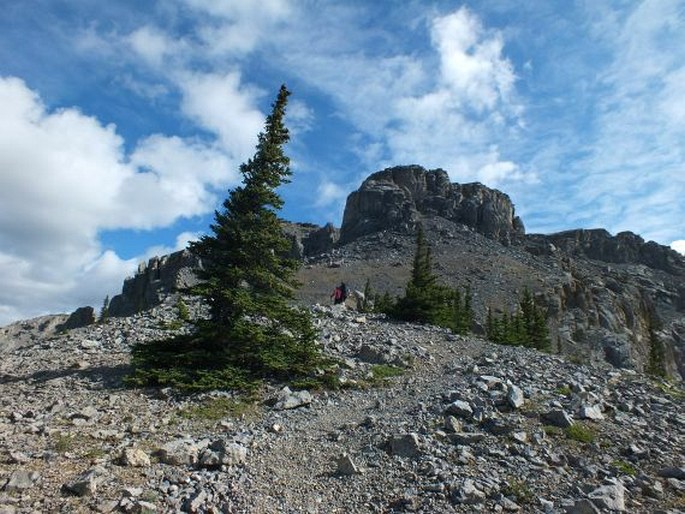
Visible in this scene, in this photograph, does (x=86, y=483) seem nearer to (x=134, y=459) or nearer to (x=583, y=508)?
(x=134, y=459)

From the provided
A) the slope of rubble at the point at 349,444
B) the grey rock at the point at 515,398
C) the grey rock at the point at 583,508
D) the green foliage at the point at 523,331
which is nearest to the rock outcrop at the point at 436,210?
the green foliage at the point at 523,331

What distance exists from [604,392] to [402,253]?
134 m

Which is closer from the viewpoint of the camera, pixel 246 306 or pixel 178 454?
pixel 178 454

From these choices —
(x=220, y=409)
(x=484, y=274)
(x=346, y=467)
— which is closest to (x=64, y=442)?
(x=220, y=409)

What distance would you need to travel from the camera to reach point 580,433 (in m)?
13.2

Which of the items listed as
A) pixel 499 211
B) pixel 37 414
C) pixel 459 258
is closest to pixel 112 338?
pixel 37 414

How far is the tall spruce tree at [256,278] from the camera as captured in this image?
62.7 feet

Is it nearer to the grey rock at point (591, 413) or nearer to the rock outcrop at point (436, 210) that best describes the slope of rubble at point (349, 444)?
the grey rock at point (591, 413)

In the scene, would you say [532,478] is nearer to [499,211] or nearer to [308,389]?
[308,389]

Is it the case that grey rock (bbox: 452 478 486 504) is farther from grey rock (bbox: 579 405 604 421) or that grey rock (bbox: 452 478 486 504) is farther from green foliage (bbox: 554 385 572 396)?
green foliage (bbox: 554 385 572 396)

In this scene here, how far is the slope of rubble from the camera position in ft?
32.2

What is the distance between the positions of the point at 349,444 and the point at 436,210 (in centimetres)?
18180

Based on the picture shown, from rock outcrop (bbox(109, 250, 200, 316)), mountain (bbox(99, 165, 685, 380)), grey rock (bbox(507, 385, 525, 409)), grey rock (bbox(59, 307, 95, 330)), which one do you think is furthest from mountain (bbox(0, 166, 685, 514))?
grey rock (bbox(59, 307, 95, 330))

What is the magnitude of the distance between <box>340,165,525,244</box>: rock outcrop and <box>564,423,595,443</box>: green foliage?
161 meters
